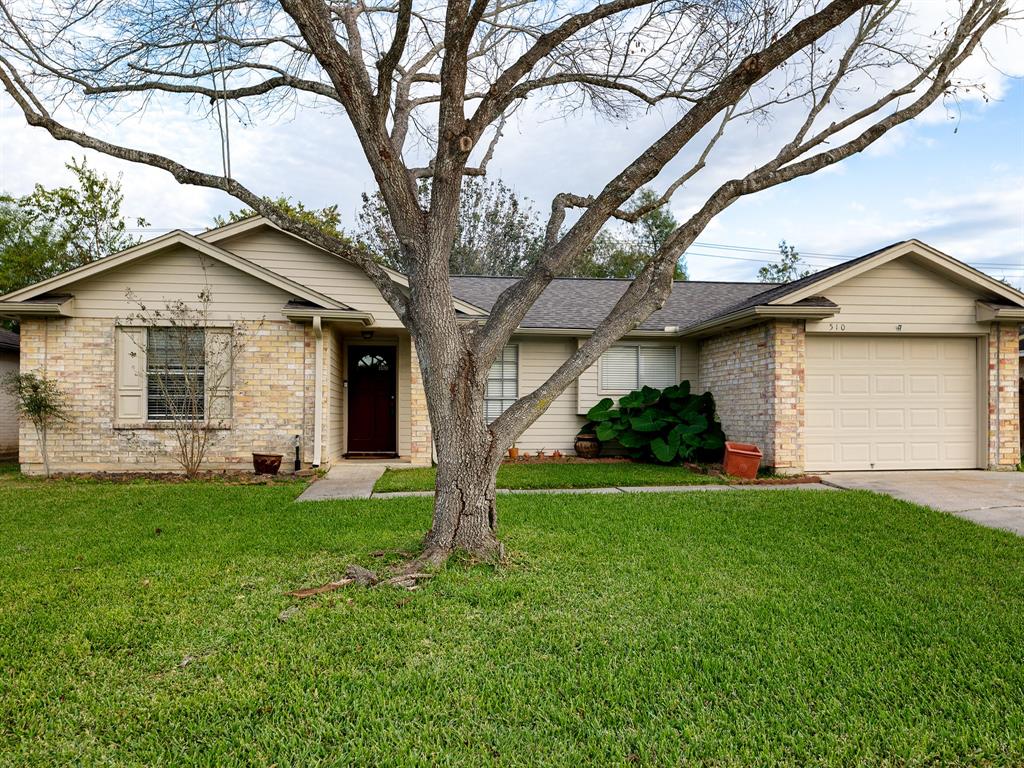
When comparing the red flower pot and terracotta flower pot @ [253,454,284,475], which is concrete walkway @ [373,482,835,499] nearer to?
the red flower pot

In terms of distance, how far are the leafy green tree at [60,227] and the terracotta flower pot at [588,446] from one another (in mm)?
20745

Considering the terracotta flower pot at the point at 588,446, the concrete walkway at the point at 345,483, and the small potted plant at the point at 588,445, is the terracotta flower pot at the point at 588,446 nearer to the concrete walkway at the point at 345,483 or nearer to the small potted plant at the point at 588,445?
the small potted plant at the point at 588,445

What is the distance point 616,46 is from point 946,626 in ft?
20.0

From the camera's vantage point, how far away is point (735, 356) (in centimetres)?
1088

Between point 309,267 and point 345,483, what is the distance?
4.13 metres

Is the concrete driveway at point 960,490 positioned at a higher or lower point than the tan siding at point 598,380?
lower

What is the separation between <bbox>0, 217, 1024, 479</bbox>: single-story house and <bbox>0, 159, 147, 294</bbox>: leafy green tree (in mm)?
16589

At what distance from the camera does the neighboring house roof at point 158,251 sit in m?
9.38

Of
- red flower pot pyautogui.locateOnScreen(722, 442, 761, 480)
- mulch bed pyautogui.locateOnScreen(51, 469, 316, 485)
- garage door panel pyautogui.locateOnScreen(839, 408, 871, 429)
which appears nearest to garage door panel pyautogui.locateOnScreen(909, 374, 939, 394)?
garage door panel pyautogui.locateOnScreen(839, 408, 871, 429)

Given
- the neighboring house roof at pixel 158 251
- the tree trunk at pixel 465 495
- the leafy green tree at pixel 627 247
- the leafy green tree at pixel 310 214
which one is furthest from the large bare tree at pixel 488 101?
the leafy green tree at pixel 627 247

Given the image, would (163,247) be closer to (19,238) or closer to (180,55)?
(180,55)

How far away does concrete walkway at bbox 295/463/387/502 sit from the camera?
25.8ft

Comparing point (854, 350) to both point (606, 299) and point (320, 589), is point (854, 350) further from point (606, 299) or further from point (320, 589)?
point (320, 589)

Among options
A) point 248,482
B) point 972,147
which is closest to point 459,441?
point 248,482
